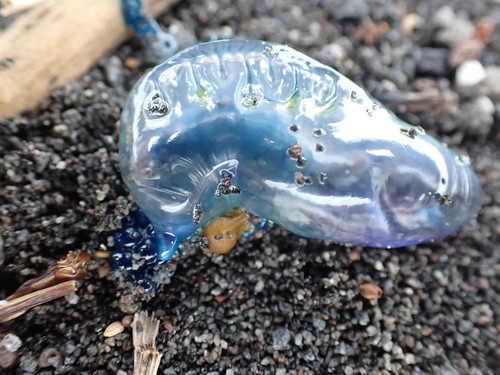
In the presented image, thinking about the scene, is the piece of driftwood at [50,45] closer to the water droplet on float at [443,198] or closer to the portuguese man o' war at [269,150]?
the portuguese man o' war at [269,150]

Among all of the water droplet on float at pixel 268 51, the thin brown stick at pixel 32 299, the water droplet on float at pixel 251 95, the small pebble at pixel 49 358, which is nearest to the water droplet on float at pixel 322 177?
the water droplet on float at pixel 251 95

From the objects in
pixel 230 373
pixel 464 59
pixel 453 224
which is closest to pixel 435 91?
pixel 464 59

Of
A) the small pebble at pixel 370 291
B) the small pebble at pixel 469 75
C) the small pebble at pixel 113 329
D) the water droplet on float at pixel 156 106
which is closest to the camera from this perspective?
the water droplet on float at pixel 156 106

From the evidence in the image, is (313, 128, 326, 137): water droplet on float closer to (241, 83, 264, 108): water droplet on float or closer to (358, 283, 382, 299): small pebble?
(241, 83, 264, 108): water droplet on float

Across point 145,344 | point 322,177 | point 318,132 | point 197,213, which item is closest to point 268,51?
point 318,132

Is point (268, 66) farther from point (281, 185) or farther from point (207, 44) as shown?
point (281, 185)
